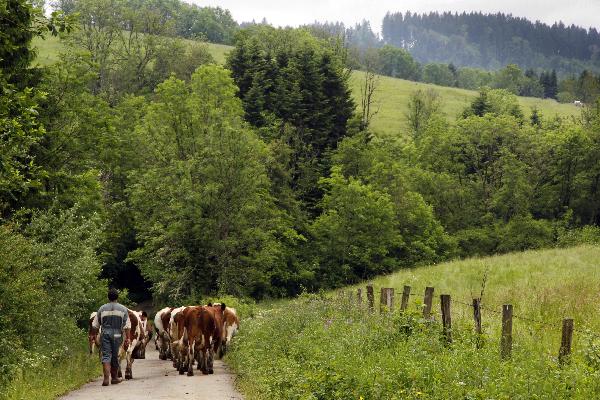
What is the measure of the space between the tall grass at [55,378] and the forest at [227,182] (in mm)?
422

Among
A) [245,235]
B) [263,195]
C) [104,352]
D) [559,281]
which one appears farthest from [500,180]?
[104,352]

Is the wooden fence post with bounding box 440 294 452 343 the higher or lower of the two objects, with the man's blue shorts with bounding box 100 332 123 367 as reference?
higher

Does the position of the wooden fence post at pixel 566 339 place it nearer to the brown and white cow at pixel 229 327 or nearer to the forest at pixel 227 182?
the forest at pixel 227 182

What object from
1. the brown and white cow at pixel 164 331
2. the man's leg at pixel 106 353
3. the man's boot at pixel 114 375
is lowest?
the brown and white cow at pixel 164 331

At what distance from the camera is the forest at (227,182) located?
22.8 metres

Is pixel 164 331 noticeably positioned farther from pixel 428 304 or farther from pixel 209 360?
pixel 428 304

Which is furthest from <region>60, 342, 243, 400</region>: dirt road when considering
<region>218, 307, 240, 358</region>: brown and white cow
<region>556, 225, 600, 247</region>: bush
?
<region>556, 225, 600, 247</region>: bush

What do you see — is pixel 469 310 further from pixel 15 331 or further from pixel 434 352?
pixel 15 331

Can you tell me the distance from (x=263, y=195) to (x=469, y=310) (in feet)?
106

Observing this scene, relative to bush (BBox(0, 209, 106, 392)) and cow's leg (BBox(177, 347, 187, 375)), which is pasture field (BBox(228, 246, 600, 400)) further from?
bush (BBox(0, 209, 106, 392))

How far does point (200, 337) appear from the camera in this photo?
64.5ft

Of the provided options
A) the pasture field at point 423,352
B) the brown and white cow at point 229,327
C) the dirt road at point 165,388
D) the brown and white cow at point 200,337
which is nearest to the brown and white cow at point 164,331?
the brown and white cow at point 229,327

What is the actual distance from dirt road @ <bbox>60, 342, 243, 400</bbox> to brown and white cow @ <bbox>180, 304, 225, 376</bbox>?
0.38 m

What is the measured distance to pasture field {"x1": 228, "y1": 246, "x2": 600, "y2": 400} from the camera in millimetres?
9688
